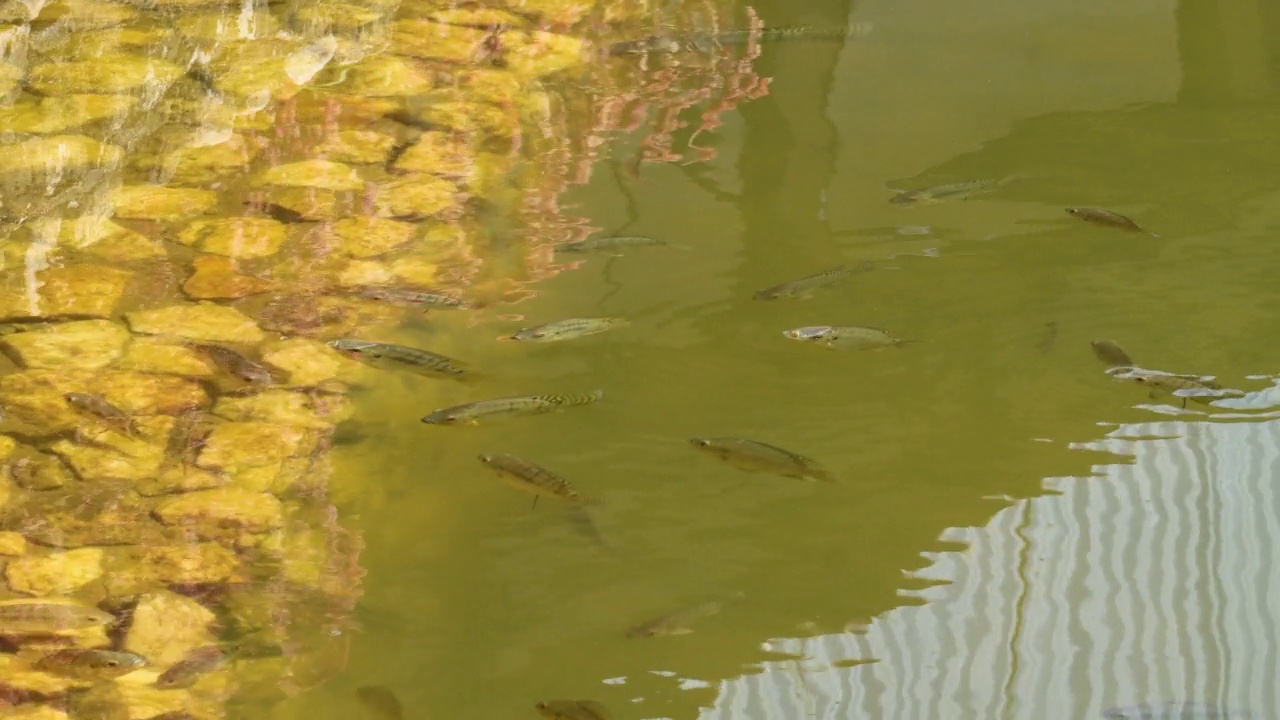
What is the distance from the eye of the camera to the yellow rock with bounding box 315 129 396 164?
362cm

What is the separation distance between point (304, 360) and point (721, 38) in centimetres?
228

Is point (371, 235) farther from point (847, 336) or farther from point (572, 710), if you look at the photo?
point (572, 710)

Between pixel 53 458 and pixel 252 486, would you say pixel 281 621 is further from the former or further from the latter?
pixel 53 458

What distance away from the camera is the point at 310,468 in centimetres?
239

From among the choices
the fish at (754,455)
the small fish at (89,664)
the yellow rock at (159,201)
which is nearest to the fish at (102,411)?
the small fish at (89,664)

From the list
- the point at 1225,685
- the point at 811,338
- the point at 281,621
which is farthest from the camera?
the point at 811,338

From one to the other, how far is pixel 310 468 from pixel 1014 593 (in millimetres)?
1235

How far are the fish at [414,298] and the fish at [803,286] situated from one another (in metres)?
0.65

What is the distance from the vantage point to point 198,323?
281cm

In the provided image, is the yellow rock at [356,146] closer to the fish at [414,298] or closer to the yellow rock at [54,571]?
the fish at [414,298]

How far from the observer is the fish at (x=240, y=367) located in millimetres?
2631

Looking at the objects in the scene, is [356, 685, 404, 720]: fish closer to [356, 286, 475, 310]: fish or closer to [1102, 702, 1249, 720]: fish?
[1102, 702, 1249, 720]: fish

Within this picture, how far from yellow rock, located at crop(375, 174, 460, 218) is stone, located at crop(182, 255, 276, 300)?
0.44 metres

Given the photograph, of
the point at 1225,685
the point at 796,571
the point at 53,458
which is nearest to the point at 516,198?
the point at 53,458
